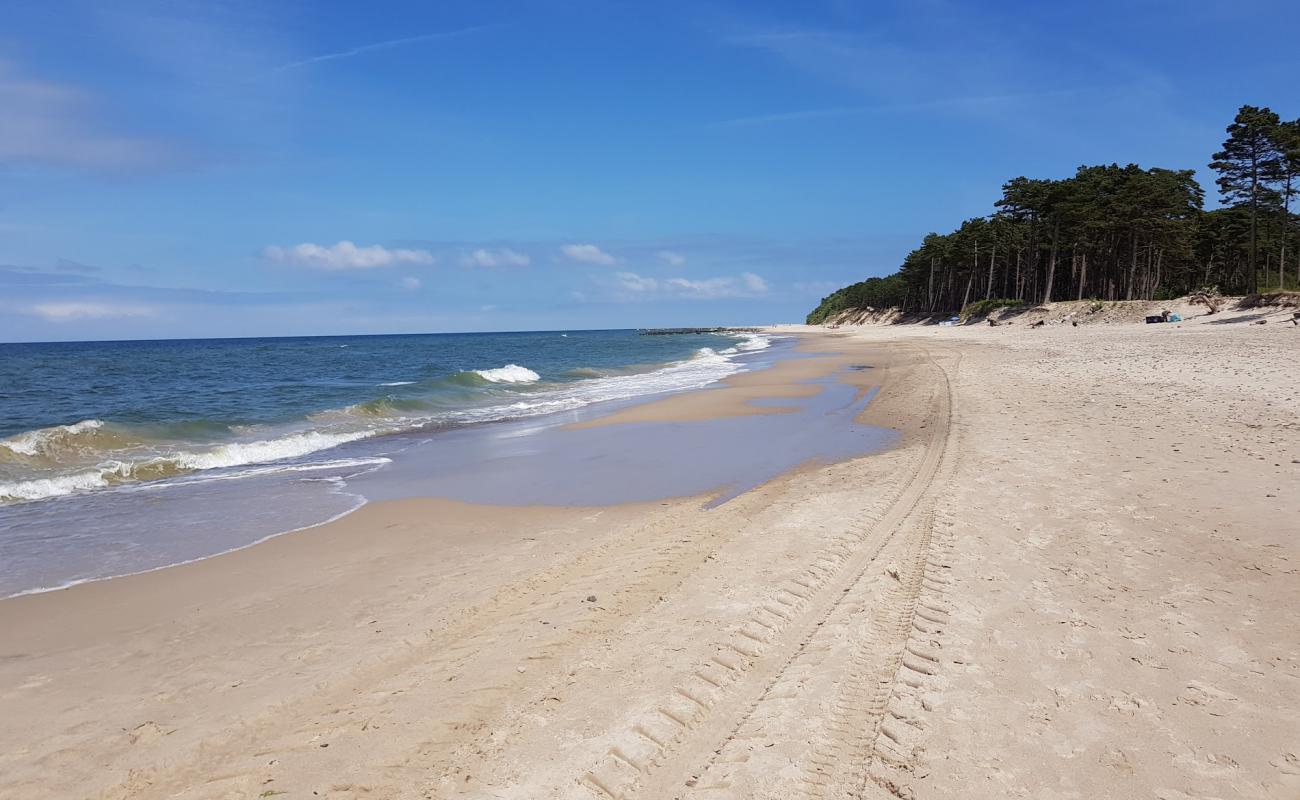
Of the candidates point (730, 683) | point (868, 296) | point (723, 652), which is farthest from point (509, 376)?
point (868, 296)

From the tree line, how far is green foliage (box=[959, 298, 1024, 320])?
477mm

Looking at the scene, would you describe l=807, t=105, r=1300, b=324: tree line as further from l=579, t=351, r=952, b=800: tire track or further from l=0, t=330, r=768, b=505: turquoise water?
l=579, t=351, r=952, b=800: tire track

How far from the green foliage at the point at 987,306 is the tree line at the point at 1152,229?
1.57 ft

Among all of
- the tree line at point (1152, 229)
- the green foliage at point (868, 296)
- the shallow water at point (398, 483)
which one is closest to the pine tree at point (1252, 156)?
the tree line at point (1152, 229)

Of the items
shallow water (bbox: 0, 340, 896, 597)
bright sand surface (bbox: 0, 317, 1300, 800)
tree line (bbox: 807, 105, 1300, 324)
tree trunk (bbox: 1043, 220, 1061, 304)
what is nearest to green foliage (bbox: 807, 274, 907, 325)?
tree line (bbox: 807, 105, 1300, 324)

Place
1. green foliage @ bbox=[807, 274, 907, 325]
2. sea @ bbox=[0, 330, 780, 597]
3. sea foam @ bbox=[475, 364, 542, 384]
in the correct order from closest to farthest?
sea @ bbox=[0, 330, 780, 597] → sea foam @ bbox=[475, 364, 542, 384] → green foliage @ bbox=[807, 274, 907, 325]

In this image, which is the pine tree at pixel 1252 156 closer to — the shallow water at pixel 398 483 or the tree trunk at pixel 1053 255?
the tree trunk at pixel 1053 255

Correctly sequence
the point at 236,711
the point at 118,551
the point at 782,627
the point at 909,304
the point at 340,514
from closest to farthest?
the point at 236,711
the point at 782,627
the point at 118,551
the point at 340,514
the point at 909,304

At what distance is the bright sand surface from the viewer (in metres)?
3.38

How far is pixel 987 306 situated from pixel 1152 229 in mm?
17542

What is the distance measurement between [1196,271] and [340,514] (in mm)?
83575

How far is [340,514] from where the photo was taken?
906 cm

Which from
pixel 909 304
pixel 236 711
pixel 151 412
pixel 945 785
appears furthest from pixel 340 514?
pixel 909 304

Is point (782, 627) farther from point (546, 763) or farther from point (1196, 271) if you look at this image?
point (1196, 271)
